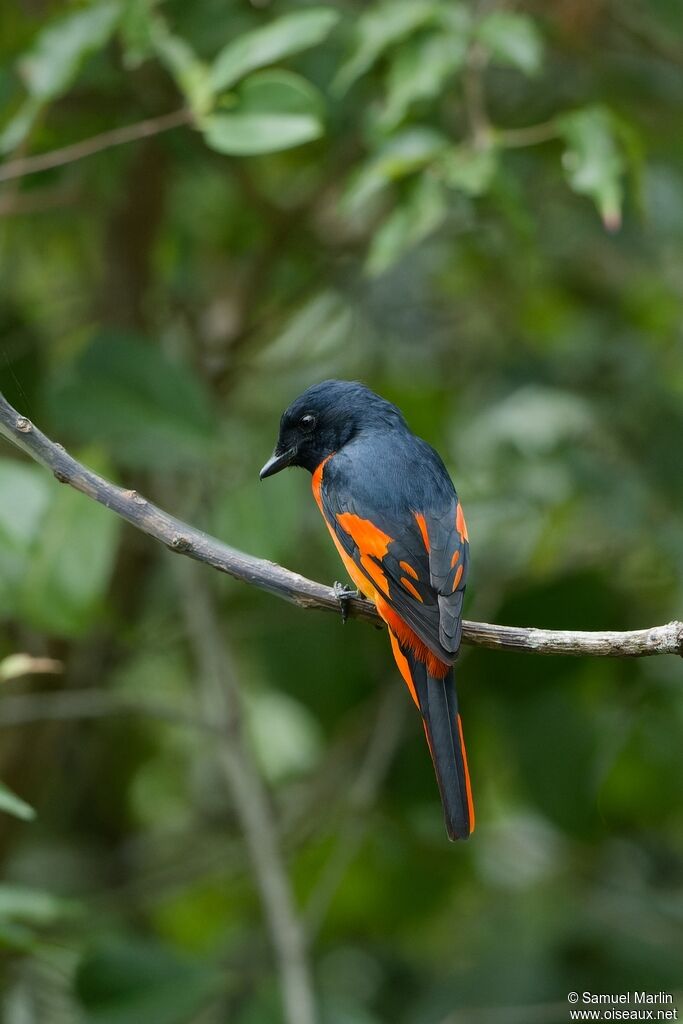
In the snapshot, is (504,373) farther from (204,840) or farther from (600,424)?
(204,840)

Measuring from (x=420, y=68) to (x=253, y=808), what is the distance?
192 centimetres

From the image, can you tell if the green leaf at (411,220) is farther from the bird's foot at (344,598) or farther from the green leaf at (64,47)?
the bird's foot at (344,598)

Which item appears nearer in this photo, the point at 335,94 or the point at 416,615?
the point at 416,615

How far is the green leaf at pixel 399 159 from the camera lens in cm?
266

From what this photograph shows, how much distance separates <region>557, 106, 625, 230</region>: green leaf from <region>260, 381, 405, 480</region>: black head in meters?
0.66

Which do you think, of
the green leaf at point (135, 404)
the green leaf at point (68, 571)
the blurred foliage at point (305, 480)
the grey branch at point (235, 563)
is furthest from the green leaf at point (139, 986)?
the grey branch at point (235, 563)

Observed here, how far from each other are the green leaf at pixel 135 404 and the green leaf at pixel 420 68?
85 cm

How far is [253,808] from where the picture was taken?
3.40m

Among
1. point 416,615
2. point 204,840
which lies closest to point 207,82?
point 416,615

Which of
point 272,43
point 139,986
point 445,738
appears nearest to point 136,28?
point 272,43

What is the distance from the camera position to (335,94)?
10.2 feet

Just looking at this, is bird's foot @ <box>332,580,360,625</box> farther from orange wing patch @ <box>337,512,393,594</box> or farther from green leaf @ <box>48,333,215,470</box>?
green leaf @ <box>48,333,215,470</box>

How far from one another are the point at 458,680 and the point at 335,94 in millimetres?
1698

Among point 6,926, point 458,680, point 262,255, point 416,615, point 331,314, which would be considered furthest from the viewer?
point 331,314
